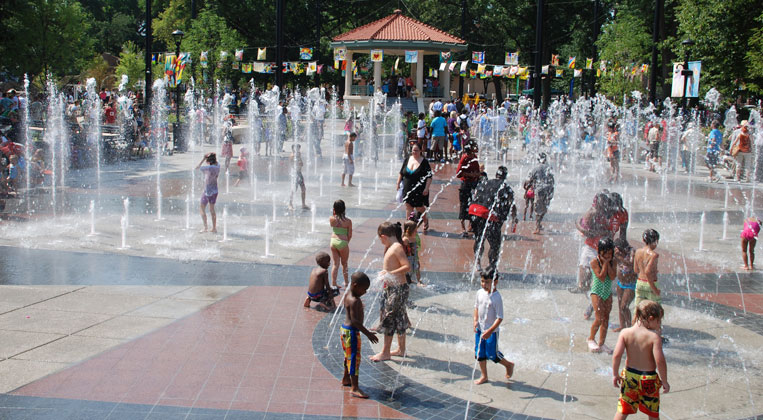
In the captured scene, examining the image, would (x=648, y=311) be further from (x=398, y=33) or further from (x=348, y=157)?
(x=398, y=33)

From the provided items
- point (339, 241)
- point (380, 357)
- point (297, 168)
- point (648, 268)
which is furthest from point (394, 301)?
point (297, 168)

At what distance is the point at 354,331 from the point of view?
19.5 feet

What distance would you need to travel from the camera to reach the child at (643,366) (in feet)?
16.3

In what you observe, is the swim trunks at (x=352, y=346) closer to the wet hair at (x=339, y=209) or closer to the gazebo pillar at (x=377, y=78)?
the wet hair at (x=339, y=209)

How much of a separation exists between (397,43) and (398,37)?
0.86 metres

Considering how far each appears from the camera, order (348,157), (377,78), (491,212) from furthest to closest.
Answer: (377,78) < (348,157) < (491,212)

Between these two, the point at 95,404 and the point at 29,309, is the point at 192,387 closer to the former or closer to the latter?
the point at 95,404

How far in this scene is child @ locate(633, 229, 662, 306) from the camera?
6.97 metres

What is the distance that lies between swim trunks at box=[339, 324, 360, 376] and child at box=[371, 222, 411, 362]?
85 centimetres

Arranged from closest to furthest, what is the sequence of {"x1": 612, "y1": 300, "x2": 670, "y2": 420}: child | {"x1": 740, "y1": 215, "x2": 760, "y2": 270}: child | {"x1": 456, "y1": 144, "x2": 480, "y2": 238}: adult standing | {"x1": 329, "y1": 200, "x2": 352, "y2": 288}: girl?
{"x1": 612, "y1": 300, "x2": 670, "y2": 420}: child < {"x1": 329, "y1": 200, "x2": 352, "y2": 288}: girl < {"x1": 740, "y1": 215, "x2": 760, "y2": 270}: child < {"x1": 456, "y1": 144, "x2": 480, "y2": 238}: adult standing

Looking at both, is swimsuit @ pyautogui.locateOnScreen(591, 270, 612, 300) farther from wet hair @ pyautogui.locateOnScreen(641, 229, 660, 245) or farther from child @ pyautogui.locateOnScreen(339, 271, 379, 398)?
child @ pyautogui.locateOnScreen(339, 271, 379, 398)

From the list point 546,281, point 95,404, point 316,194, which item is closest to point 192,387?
point 95,404

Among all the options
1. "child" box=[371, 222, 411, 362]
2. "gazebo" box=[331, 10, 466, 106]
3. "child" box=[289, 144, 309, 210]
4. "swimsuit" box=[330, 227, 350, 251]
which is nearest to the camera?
"child" box=[371, 222, 411, 362]

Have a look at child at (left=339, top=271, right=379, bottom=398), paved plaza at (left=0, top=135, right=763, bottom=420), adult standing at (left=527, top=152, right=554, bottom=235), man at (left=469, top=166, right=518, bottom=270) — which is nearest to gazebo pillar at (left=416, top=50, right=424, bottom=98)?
paved plaza at (left=0, top=135, right=763, bottom=420)
